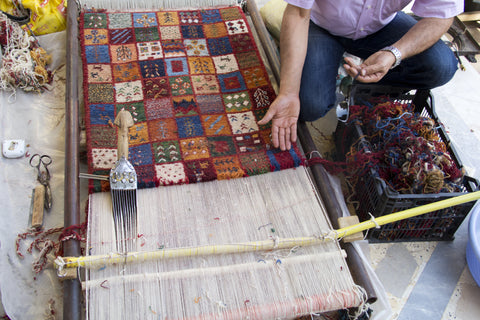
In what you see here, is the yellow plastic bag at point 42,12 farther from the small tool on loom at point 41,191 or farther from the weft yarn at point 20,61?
the small tool on loom at point 41,191

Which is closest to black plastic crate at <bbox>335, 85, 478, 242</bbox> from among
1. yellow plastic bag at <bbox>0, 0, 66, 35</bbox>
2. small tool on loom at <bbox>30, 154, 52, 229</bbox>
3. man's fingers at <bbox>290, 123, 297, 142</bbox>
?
man's fingers at <bbox>290, 123, 297, 142</bbox>

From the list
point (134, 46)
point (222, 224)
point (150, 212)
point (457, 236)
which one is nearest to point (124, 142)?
point (150, 212)

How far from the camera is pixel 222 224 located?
1588mm

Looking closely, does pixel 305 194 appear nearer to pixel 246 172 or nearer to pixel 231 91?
pixel 246 172

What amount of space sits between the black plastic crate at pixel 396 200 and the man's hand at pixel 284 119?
0.95 ft

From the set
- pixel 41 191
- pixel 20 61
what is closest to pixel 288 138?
pixel 41 191

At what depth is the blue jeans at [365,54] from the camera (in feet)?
6.38

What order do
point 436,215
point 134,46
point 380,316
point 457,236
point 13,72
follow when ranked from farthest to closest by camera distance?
point 134,46 < point 13,72 < point 457,236 < point 436,215 < point 380,316

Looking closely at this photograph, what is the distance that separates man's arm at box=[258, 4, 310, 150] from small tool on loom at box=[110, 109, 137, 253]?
0.63 m

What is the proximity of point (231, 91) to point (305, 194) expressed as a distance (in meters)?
0.70

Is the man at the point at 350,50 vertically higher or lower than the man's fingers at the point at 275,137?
higher

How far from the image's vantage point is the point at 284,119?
1819mm

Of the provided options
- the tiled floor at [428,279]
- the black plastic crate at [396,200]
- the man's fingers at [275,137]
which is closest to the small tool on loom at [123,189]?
the man's fingers at [275,137]

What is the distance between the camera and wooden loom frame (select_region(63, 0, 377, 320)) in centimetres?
138
